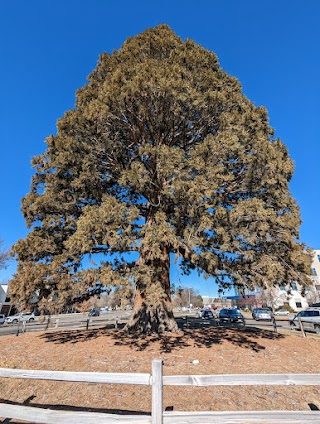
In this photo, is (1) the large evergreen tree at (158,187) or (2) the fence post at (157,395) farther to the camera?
A: (1) the large evergreen tree at (158,187)

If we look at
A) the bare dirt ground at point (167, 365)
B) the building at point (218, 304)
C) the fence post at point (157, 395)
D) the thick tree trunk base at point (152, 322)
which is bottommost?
the bare dirt ground at point (167, 365)

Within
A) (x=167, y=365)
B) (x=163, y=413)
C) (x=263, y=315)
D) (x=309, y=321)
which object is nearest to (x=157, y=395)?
(x=163, y=413)

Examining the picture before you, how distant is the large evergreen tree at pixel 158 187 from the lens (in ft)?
25.5

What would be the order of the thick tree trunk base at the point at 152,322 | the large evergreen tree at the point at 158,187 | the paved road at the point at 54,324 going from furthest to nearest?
the paved road at the point at 54,324 < the thick tree trunk base at the point at 152,322 < the large evergreen tree at the point at 158,187

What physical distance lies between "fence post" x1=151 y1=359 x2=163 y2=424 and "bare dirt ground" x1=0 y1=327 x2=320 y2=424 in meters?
1.76

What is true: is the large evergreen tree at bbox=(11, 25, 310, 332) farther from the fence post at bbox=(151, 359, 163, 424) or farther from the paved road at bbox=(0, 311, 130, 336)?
the paved road at bbox=(0, 311, 130, 336)

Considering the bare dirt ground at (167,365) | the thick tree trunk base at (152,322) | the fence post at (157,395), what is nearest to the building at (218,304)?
the thick tree trunk base at (152,322)

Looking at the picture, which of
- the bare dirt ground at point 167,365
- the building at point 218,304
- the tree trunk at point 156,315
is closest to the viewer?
the bare dirt ground at point 167,365

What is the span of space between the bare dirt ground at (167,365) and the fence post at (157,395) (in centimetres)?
176

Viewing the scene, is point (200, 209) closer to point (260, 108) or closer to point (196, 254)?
point (196, 254)

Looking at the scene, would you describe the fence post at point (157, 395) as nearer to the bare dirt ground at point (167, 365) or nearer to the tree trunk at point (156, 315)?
the bare dirt ground at point (167, 365)

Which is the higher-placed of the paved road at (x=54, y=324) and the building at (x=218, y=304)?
the building at (x=218, y=304)

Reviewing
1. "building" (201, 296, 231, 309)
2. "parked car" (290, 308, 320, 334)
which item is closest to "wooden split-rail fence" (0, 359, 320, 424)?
"parked car" (290, 308, 320, 334)

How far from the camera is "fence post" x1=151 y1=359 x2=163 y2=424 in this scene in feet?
10.3
